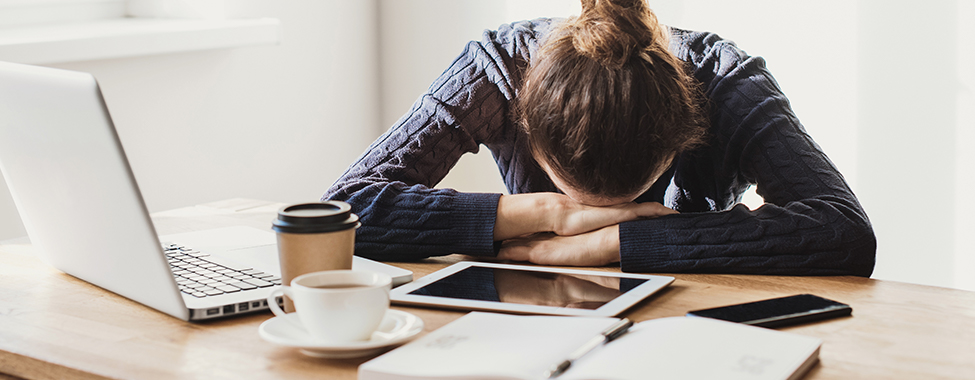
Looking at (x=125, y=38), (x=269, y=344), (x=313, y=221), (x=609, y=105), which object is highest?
(x=125, y=38)

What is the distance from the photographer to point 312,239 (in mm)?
798

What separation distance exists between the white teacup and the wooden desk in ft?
0.09

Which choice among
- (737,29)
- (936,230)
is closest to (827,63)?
(737,29)

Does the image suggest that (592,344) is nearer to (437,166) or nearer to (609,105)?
(609,105)

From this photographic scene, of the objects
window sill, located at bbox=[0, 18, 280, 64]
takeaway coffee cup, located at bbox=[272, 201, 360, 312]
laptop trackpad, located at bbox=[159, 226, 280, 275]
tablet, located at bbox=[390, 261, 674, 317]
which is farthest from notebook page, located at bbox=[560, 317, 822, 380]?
window sill, located at bbox=[0, 18, 280, 64]

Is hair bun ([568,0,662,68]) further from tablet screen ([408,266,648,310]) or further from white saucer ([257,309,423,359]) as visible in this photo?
white saucer ([257,309,423,359])

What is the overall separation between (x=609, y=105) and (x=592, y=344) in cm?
42

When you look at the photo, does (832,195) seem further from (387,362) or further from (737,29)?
(737,29)

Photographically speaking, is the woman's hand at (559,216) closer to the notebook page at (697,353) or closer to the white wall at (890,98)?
the notebook page at (697,353)

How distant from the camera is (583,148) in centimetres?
103

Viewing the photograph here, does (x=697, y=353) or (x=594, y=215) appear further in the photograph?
(x=594, y=215)

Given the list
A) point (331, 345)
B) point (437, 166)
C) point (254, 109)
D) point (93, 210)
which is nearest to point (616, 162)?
point (437, 166)

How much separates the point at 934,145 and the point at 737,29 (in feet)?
2.06

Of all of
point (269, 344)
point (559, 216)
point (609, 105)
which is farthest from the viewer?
point (559, 216)
